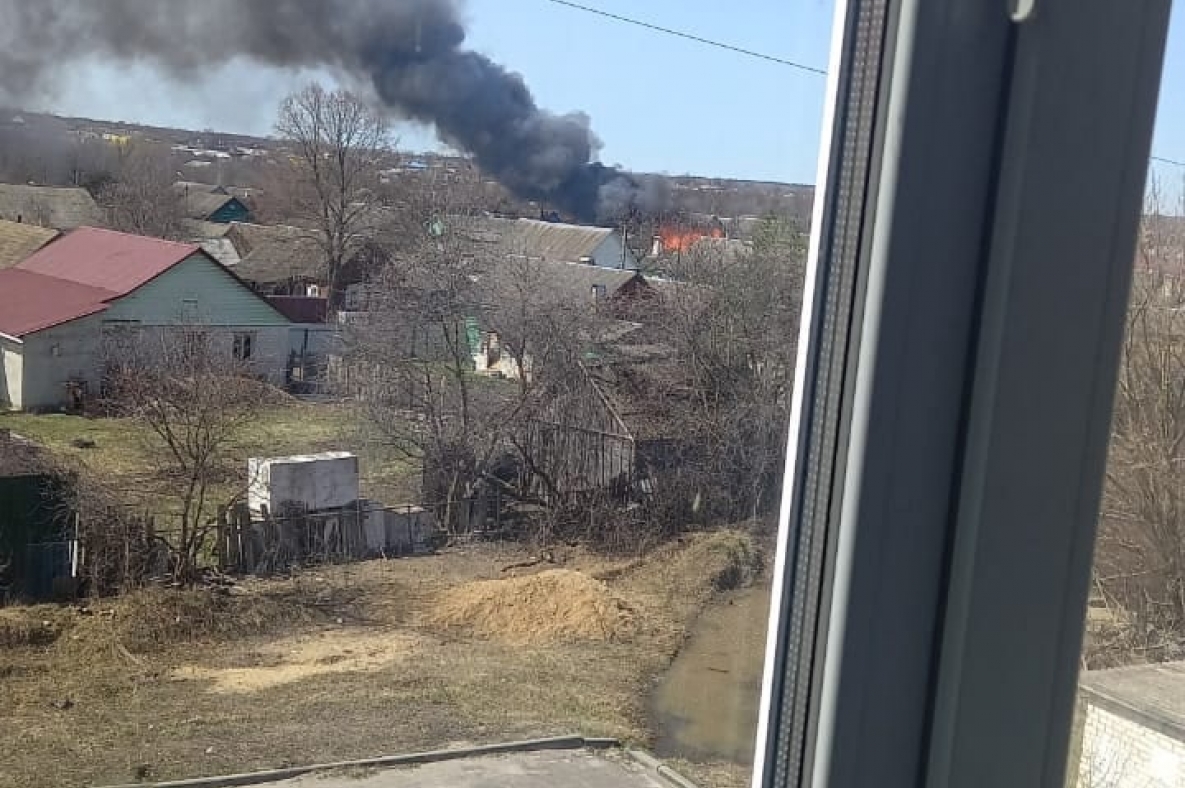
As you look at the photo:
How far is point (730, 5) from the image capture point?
1.80 feet

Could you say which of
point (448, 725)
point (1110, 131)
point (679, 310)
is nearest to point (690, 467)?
point (679, 310)

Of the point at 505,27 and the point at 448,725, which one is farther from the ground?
the point at 505,27

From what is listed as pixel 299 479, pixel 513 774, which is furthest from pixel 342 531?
pixel 513 774

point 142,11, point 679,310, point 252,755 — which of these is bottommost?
point 252,755

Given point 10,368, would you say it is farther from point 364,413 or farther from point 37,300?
point 364,413

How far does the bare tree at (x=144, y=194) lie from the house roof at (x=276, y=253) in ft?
0.10

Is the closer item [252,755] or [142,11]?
[142,11]

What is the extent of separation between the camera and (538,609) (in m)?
0.69

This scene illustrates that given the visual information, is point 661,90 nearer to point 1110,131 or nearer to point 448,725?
point 1110,131

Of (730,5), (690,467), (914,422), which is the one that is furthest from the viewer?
(690,467)

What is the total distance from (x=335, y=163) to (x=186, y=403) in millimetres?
144

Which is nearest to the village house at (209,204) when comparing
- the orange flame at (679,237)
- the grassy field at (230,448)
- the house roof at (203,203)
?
the house roof at (203,203)

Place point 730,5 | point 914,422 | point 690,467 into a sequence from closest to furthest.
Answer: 1. point 914,422
2. point 730,5
3. point 690,467

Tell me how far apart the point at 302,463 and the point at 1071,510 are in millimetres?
386
